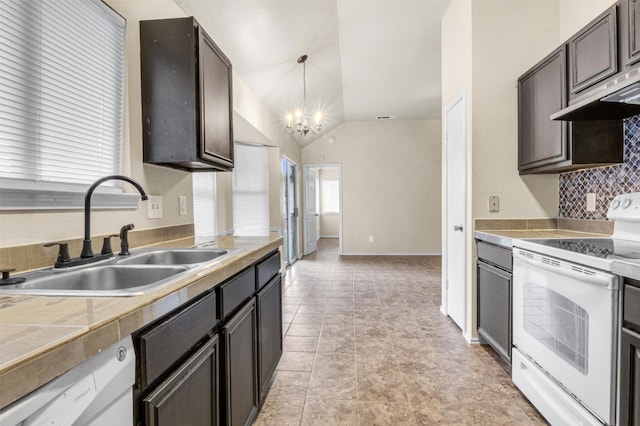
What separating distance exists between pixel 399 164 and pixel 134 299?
21.5 feet

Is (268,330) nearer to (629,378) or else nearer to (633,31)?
(629,378)


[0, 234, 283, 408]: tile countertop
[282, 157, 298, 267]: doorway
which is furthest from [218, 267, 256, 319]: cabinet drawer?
[282, 157, 298, 267]: doorway

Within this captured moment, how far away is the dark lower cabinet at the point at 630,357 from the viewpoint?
3.78 feet

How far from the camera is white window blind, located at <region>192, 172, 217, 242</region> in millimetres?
2854

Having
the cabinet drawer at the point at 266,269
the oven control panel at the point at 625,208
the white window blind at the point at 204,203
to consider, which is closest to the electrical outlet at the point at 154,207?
the cabinet drawer at the point at 266,269

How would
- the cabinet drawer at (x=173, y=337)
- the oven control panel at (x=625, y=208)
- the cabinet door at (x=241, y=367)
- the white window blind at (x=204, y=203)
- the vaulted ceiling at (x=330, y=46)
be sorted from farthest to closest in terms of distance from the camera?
the white window blind at (x=204, y=203), the vaulted ceiling at (x=330, y=46), the oven control panel at (x=625, y=208), the cabinet door at (x=241, y=367), the cabinet drawer at (x=173, y=337)

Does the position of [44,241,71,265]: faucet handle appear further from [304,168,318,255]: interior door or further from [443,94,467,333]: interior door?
[304,168,318,255]: interior door

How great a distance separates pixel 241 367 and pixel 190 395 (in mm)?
451

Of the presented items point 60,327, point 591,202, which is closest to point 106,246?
point 60,327

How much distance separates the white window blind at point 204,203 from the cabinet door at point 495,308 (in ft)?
7.78

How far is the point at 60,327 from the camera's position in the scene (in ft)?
1.93

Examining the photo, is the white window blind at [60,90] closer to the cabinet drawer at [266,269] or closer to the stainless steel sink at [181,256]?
the stainless steel sink at [181,256]

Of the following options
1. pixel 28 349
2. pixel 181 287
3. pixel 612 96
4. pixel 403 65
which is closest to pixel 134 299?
pixel 181 287

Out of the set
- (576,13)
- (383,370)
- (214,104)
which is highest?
(576,13)
